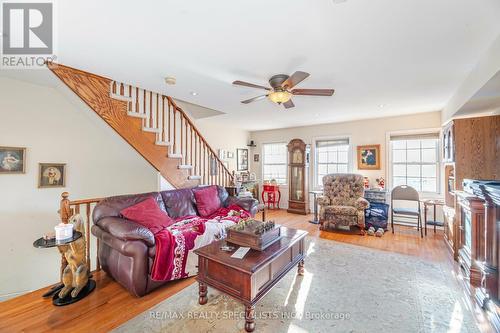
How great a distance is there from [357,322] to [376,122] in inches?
174

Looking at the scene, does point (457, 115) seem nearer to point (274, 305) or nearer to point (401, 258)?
point (401, 258)

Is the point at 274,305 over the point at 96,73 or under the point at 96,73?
under

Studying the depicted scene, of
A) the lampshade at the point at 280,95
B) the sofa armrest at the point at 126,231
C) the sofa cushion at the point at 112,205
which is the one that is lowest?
the sofa armrest at the point at 126,231

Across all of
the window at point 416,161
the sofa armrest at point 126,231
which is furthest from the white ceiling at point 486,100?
the sofa armrest at point 126,231

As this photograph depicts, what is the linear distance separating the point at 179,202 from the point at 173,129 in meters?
1.39

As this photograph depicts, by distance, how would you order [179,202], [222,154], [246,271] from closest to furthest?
[246,271]
[179,202]
[222,154]

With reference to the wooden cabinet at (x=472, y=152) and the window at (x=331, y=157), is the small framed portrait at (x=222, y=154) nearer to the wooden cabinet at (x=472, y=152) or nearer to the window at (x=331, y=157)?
the window at (x=331, y=157)

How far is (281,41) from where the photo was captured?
1.96m

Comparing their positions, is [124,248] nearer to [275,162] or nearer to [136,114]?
[136,114]

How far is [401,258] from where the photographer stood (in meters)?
2.97

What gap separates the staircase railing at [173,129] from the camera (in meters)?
3.14

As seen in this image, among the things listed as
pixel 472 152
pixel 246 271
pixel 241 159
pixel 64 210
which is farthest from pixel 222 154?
pixel 472 152

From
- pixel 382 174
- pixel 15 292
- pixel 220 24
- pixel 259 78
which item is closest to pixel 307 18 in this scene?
pixel 220 24

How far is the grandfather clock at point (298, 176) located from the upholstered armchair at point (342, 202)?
0.87 metres
